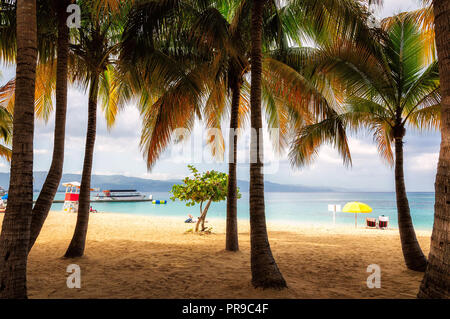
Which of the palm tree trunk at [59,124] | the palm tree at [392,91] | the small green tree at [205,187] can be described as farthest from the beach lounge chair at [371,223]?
the palm tree trunk at [59,124]

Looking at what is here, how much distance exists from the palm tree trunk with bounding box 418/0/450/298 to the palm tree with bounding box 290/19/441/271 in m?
2.81

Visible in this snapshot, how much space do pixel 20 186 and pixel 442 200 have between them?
455 cm

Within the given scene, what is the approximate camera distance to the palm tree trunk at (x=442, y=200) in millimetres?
2812

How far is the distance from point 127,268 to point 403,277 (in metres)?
5.77

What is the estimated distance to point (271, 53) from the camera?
8305 mm

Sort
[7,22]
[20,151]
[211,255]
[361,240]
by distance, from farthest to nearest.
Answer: [361,240] → [211,255] → [7,22] → [20,151]

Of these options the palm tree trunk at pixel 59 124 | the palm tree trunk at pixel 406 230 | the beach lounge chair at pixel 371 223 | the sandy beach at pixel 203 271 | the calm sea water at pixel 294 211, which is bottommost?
the calm sea water at pixel 294 211

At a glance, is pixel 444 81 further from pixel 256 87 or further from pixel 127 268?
pixel 127 268

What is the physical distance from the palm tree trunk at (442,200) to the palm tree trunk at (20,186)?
4.35m

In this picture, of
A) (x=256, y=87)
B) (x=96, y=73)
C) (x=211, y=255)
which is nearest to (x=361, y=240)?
(x=211, y=255)

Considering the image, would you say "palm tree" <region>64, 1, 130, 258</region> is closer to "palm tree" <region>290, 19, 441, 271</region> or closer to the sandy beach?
the sandy beach

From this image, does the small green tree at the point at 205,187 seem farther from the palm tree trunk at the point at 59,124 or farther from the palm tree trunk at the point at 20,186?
the palm tree trunk at the point at 20,186

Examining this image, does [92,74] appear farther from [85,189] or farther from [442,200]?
[442,200]
